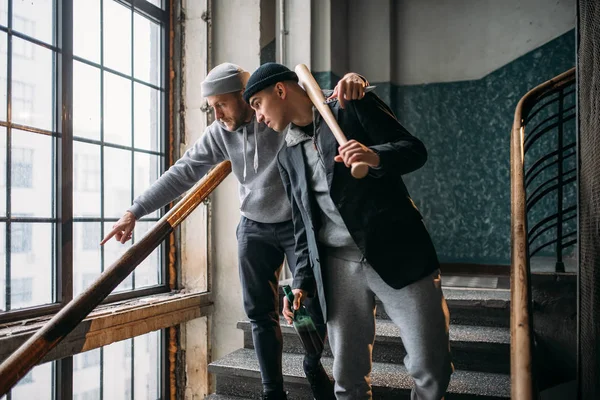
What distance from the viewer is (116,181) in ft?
12.5

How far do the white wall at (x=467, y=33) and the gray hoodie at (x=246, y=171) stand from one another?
3654 millimetres

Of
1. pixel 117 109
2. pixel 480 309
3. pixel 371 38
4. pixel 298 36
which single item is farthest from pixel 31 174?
pixel 371 38

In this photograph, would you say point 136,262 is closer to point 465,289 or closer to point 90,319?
point 90,319

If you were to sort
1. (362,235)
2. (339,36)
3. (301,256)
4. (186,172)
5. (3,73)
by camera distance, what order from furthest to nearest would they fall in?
(339,36), (3,73), (186,172), (301,256), (362,235)

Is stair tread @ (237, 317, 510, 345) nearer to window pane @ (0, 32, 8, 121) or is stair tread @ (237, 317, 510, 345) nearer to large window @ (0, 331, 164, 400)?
large window @ (0, 331, 164, 400)

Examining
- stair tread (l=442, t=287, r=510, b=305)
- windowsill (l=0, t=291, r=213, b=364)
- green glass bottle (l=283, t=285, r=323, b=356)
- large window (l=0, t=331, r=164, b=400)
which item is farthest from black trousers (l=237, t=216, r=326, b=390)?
large window (l=0, t=331, r=164, b=400)

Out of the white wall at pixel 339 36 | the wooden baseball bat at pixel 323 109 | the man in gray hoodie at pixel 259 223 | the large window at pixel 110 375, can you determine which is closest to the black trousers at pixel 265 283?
the man in gray hoodie at pixel 259 223

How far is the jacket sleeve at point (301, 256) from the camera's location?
6.35 feet

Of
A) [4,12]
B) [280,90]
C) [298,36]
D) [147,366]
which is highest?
[298,36]

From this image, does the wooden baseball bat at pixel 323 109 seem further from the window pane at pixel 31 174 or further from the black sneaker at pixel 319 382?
the window pane at pixel 31 174

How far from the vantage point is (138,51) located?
4047mm

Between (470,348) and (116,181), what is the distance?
108 inches

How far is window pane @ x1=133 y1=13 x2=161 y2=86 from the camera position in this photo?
4023mm

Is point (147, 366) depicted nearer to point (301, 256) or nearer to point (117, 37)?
point (117, 37)
